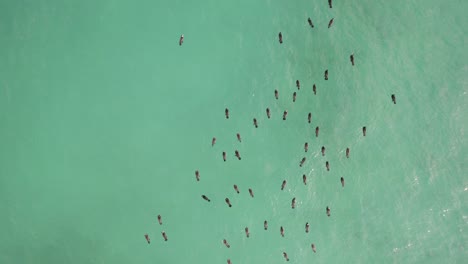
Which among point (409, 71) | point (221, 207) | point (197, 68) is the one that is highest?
point (197, 68)

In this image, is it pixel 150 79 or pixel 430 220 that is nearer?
pixel 430 220

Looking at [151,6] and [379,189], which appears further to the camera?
[151,6]

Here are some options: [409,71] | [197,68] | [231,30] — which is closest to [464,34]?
[409,71]

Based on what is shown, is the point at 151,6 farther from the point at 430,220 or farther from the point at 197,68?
the point at 430,220

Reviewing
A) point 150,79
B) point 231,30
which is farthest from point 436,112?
point 150,79

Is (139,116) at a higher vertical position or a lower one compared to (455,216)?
higher

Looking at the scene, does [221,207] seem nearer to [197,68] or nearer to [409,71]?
[197,68]
